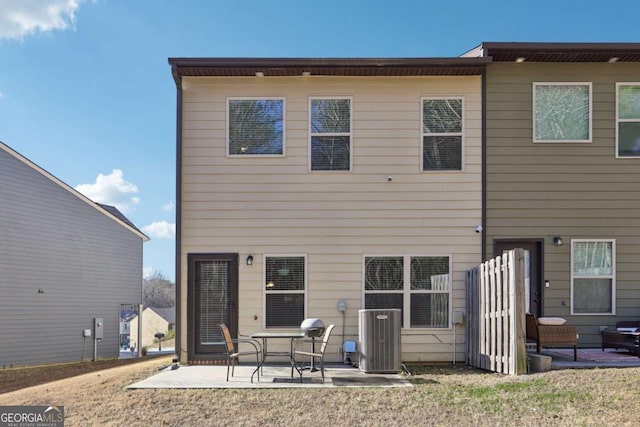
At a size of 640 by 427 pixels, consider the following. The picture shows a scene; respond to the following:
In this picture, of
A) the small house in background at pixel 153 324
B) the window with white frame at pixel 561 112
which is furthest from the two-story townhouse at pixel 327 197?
the small house in background at pixel 153 324

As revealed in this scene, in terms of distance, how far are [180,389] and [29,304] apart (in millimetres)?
9870

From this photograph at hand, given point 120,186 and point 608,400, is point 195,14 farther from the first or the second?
point 120,186

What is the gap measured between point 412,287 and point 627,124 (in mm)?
5028

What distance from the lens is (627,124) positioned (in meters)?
8.24

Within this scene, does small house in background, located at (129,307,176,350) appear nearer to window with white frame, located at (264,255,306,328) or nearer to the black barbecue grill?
window with white frame, located at (264,255,306,328)

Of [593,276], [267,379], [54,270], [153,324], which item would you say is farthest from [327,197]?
[153,324]

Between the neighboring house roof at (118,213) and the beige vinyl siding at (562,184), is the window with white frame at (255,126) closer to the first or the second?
the beige vinyl siding at (562,184)

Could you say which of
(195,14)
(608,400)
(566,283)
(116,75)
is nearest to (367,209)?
(566,283)

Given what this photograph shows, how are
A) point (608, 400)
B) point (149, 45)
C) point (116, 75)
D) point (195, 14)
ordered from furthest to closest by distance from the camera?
point (116, 75), point (149, 45), point (195, 14), point (608, 400)

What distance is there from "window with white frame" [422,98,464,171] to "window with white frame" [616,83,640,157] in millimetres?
2908

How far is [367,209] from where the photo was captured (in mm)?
8172

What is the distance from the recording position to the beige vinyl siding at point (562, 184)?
26.6ft

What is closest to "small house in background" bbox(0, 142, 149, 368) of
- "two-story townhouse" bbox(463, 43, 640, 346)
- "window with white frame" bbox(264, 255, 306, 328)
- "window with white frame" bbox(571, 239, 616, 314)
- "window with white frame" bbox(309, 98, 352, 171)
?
"window with white frame" bbox(264, 255, 306, 328)

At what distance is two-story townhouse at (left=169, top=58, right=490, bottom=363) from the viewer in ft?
26.3
